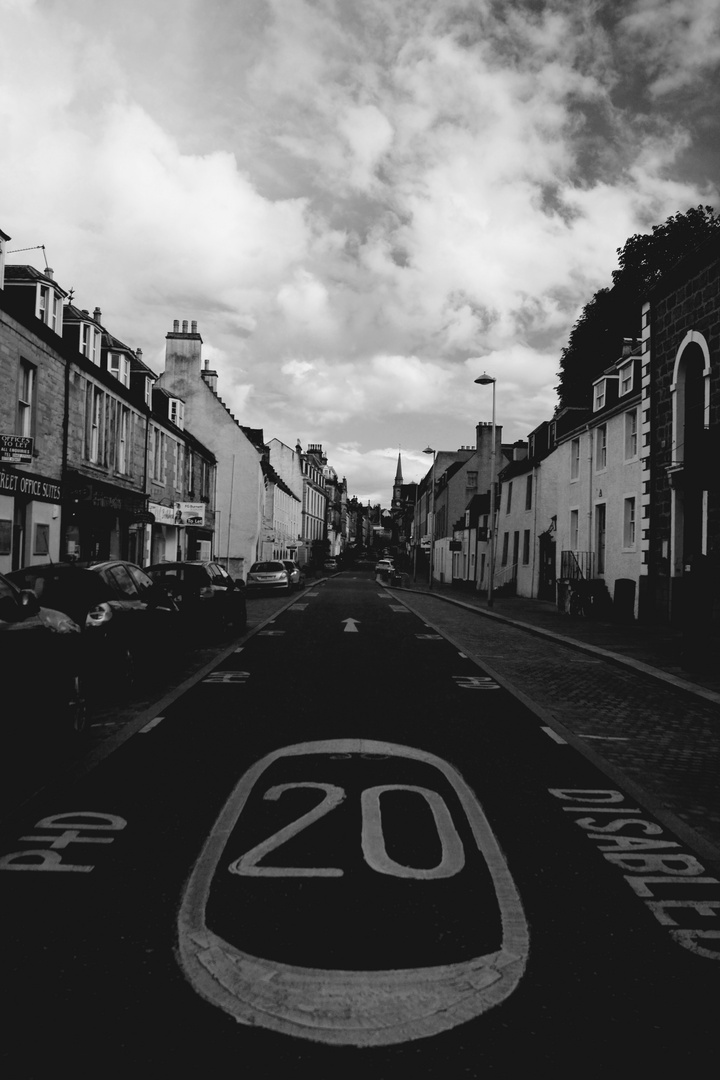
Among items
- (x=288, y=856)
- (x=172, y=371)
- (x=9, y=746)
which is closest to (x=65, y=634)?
(x=9, y=746)

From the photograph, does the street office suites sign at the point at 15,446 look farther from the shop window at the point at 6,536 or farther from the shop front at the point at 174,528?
the shop front at the point at 174,528

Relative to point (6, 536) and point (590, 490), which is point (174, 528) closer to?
point (590, 490)

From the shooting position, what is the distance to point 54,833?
5121 millimetres

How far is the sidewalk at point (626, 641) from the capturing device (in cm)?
1252

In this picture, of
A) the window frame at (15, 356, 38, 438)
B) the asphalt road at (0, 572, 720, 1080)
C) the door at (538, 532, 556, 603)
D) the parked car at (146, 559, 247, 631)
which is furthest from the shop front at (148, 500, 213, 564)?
the asphalt road at (0, 572, 720, 1080)

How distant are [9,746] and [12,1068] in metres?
3.73

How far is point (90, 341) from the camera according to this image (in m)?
25.8

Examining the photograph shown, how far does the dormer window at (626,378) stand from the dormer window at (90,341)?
16.9 m

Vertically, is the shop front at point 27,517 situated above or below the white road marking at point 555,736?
above

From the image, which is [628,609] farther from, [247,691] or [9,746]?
[9,746]

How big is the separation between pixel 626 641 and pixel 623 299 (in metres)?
27.6

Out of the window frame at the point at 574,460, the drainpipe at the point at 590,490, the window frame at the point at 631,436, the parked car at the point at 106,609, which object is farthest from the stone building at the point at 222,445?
the parked car at the point at 106,609

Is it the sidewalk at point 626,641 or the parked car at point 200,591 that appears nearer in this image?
the sidewalk at point 626,641

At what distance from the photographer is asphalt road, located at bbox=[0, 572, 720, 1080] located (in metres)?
2.87
